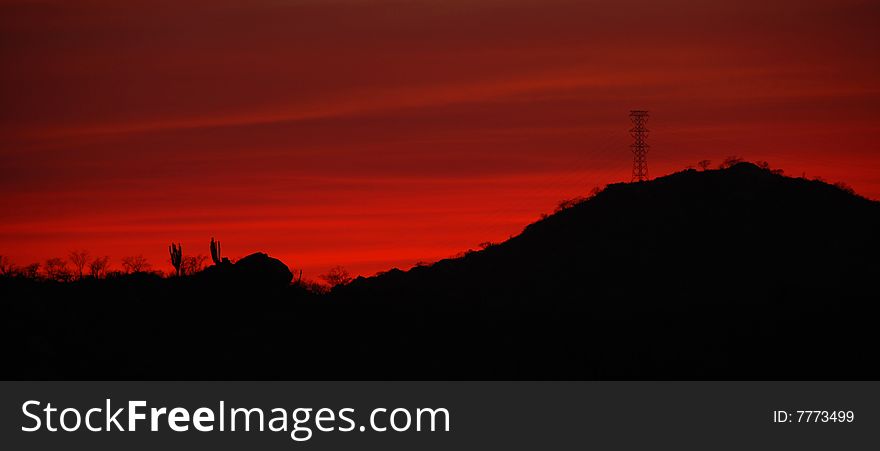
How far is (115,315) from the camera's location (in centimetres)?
18700

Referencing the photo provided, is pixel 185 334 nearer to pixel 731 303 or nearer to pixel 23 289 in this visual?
pixel 23 289

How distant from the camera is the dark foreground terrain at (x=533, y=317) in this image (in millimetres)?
184625

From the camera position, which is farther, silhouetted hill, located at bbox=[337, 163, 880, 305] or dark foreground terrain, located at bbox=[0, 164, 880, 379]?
silhouetted hill, located at bbox=[337, 163, 880, 305]

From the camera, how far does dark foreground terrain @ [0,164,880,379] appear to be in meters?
185

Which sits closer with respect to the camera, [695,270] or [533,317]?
[533,317]

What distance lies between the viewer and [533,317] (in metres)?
192

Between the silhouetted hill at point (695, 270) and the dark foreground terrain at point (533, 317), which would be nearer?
the dark foreground terrain at point (533, 317)

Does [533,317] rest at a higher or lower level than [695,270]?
lower

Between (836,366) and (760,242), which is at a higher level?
(760,242)

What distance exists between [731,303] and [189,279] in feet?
165
